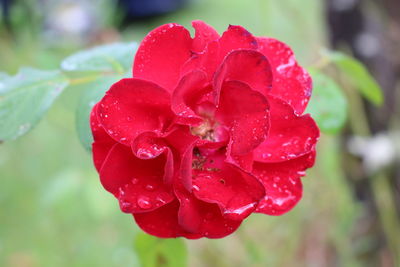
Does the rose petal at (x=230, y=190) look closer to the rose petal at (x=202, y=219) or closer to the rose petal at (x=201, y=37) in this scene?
the rose petal at (x=202, y=219)

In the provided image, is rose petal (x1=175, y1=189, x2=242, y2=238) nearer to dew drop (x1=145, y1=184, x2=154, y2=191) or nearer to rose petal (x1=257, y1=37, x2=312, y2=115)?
dew drop (x1=145, y1=184, x2=154, y2=191)

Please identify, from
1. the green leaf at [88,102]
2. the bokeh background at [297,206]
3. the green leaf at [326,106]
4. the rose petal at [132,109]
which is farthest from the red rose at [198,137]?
the bokeh background at [297,206]

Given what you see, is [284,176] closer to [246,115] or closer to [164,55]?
[246,115]

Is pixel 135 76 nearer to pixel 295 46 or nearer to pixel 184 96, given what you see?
pixel 184 96

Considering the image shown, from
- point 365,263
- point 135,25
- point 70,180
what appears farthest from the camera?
point 135,25

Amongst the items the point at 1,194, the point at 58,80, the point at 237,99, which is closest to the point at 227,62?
the point at 237,99

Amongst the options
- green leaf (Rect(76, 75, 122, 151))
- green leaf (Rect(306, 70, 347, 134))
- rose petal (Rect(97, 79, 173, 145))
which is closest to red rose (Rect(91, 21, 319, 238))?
rose petal (Rect(97, 79, 173, 145))
